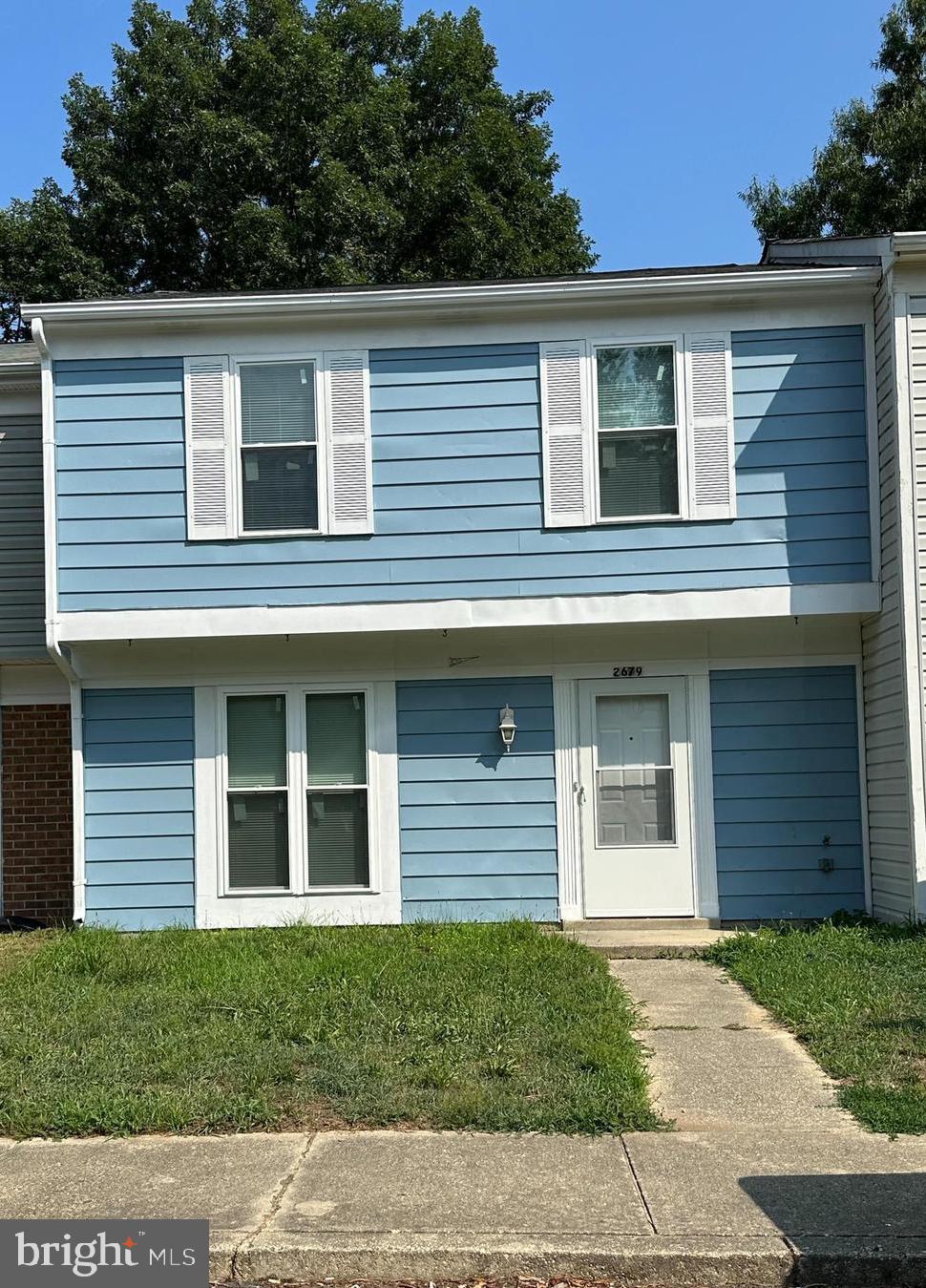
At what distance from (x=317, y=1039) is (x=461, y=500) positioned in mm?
Answer: 5184

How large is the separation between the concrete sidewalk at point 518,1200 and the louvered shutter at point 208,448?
6180mm

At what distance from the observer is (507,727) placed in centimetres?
1138

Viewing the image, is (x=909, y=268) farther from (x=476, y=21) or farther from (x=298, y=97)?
(x=476, y=21)

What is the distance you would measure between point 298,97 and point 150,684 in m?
17.3

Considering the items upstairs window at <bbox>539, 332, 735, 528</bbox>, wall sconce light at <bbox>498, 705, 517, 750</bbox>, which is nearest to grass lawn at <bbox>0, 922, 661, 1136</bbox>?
A: wall sconce light at <bbox>498, 705, 517, 750</bbox>

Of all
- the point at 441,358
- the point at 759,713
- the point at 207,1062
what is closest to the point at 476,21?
the point at 441,358

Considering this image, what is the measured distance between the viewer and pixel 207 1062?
6863 millimetres

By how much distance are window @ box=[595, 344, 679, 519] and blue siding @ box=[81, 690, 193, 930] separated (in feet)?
12.9

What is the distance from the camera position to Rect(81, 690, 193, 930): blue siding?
11.5m

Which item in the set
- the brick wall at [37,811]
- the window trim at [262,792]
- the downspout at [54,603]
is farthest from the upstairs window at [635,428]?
the brick wall at [37,811]

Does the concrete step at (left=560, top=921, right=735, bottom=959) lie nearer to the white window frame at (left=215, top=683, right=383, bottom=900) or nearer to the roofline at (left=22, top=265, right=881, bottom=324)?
the white window frame at (left=215, top=683, right=383, bottom=900)

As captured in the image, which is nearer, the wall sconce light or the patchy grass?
the patchy grass

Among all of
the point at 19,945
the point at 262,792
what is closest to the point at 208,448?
the point at 262,792

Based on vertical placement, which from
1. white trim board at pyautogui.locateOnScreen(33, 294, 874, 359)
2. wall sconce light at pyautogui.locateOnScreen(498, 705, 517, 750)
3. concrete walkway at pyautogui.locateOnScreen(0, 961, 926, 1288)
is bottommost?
concrete walkway at pyautogui.locateOnScreen(0, 961, 926, 1288)
